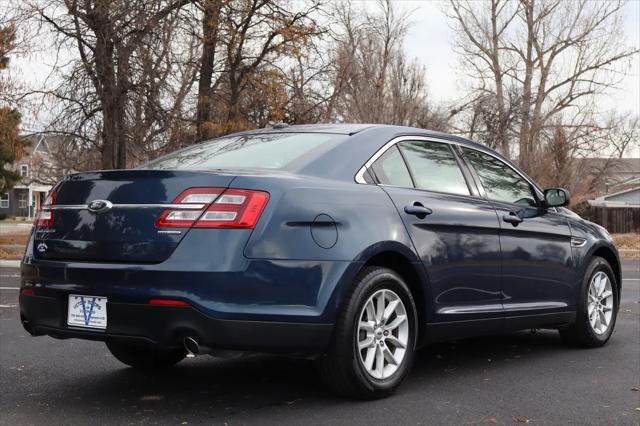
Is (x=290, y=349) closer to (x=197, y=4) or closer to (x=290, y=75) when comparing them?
(x=197, y=4)

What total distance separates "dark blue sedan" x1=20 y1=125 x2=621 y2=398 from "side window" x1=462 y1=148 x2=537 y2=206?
0.53 ft

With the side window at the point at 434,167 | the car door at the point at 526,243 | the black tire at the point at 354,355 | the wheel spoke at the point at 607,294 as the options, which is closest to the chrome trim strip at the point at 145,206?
the black tire at the point at 354,355

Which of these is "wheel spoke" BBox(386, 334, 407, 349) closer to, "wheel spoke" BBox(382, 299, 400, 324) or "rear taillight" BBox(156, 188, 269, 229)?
"wheel spoke" BBox(382, 299, 400, 324)

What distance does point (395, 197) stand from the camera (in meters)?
5.17

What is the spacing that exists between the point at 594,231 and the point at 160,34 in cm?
1757

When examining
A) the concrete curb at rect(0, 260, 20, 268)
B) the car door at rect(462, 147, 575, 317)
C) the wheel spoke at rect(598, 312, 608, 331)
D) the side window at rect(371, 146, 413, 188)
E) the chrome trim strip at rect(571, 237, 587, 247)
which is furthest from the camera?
the concrete curb at rect(0, 260, 20, 268)

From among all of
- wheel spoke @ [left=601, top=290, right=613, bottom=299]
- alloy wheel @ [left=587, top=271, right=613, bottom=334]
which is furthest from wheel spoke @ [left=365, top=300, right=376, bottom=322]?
wheel spoke @ [left=601, top=290, right=613, bottom=299]

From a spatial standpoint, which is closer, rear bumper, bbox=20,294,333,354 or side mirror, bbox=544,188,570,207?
rear bumper, bbox=20,294,333,354

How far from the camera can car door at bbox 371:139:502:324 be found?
17.3ft

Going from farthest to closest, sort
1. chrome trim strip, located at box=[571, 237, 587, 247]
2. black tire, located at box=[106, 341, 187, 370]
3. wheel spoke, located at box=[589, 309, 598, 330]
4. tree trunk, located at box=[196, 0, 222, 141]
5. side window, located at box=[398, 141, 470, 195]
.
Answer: tree trunk, located at box=[196, 0, 222, 141] → wheel spoke, located at box=[589, 309, 598, 330] → chrome trim strip, located at box=[571, 237, 587, 247] → black tire, located at box=[106, 341, 187, 370] → side window, located at box=[398, 141, 470, 195]

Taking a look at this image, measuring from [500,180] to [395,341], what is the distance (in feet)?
6.34

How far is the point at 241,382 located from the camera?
552 cm

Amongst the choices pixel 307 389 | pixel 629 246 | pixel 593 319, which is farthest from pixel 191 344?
pixel 629 246

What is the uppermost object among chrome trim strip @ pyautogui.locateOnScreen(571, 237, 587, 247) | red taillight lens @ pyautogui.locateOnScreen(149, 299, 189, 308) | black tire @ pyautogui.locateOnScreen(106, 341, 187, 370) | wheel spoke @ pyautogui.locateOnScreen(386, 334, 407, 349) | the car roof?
the car roof
